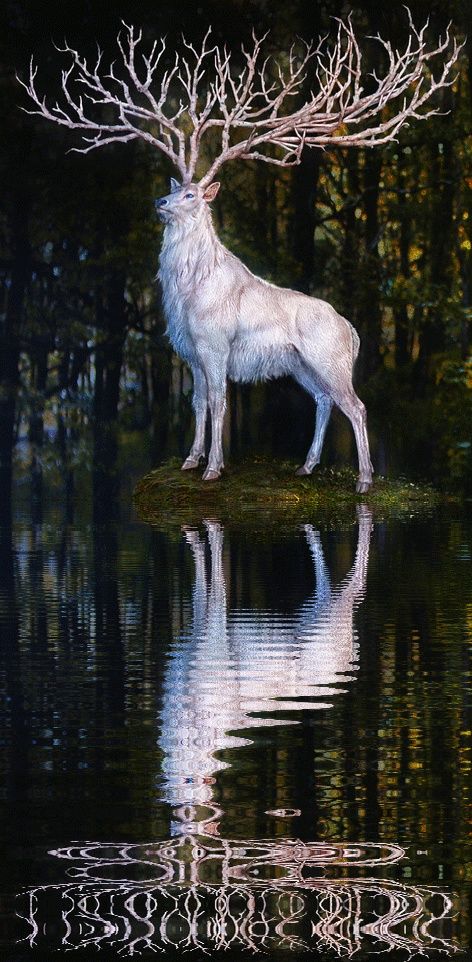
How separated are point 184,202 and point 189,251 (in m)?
0.45

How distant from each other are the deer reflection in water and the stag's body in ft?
20.3

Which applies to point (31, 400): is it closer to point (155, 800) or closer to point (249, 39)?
point (249, 39)

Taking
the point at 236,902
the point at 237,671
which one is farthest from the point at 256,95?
the point at 236,902

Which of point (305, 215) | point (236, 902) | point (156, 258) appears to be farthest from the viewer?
point (156, 258)

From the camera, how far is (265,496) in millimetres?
16781

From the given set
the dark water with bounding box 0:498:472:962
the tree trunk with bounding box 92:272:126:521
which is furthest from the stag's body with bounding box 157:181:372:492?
the dark water with bounding box 0:498:472:962

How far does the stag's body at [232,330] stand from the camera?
642 inches

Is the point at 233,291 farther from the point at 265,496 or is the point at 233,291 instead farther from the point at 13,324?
the point at 13,324

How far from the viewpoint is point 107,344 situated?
22469mm

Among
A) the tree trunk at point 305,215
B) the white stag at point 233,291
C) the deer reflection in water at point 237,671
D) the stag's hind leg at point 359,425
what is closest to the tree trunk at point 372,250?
the tree trunk at point 305,215

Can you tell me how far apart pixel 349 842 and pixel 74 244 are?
1814cm

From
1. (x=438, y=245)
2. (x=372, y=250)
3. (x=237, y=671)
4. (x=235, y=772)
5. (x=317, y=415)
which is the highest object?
(x=438, y=245)

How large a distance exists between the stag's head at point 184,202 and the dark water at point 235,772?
6.81m

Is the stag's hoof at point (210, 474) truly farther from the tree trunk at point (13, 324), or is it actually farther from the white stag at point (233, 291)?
the tree trunk at point (13, 324)
